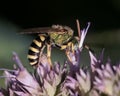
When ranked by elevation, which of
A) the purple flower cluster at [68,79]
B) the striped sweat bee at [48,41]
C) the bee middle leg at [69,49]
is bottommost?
the purple flower cluster at [68,79]

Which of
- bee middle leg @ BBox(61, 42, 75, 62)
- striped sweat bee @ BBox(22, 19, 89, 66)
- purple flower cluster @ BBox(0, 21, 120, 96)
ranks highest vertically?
striped sweat bee @ BBox(22, 19, 89, 66)

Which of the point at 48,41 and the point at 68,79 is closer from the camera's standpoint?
the point at 68,79

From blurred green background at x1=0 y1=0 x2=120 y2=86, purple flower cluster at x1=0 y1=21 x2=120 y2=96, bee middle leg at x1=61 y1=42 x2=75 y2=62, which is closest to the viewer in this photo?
purple flower cluster at x1=0 y1=21 x2=120 y2=96

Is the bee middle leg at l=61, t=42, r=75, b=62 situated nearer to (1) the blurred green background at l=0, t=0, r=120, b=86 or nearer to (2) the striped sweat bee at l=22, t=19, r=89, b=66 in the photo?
(2) the striped sweat bee at l=22, t=19, r=89, b=66

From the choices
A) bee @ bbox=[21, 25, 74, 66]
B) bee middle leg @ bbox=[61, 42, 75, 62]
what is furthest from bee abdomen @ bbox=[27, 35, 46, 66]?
bee middle leg @ bbox=[61, 42, 75, 62]

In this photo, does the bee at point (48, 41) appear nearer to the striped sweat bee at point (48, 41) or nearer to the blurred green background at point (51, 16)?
the striped sweat bee at point (48, 41)

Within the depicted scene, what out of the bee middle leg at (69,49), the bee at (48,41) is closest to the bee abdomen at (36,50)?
the bee at (48,41)

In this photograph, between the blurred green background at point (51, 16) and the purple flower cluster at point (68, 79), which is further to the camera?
the blurred green background at point (51, 16)

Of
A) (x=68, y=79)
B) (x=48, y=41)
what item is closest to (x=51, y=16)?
(x=48, y=41)

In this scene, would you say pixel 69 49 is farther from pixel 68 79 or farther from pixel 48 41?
pixel 68 79
